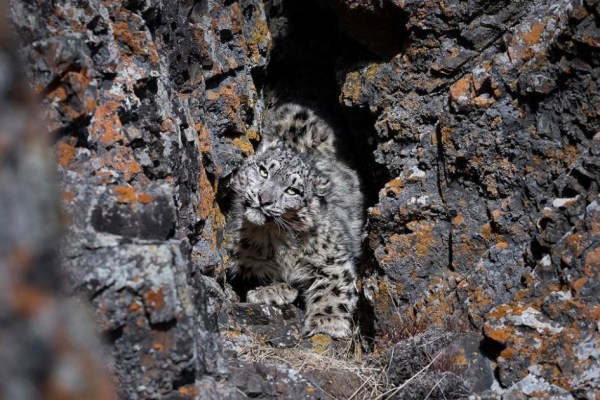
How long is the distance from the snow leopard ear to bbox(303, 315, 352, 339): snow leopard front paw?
1199 millimetres

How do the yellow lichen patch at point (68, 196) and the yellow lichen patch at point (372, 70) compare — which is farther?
the yellow lichen patch at point (372, 70)

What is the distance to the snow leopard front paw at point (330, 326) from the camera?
670cm

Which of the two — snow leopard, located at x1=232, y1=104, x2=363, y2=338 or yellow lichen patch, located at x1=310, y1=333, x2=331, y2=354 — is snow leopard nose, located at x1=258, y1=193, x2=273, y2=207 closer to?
snow leopard, located at x1=232, y1=104, x2=363, y2=338

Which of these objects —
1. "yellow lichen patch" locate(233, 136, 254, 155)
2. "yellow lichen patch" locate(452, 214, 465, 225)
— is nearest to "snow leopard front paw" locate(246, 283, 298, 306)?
"yellow lichen patch" locate(233, 136, 254, 155)

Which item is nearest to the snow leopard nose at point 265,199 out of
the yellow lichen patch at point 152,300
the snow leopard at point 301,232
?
the snow leopard at point 301,232

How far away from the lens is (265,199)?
6.86 m

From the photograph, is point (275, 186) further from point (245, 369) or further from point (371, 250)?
point (245, 369)

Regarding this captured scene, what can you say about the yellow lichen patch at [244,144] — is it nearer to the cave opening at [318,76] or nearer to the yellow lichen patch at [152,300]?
the cave opening at [318,76]

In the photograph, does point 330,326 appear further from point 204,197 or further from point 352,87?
Answer: point 352,87

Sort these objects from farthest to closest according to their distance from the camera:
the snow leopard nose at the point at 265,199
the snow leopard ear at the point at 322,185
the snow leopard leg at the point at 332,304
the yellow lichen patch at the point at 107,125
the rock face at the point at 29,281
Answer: the snow leopard ear at the point at 322,185
the snow leopard nose at the point at 265,199
the snow leopard leg at the point at 332,304
the yellow lichen patch at the point at 107,125
the rock face at the point at 29,281

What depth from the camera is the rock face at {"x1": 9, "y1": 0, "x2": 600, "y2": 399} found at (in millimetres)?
3908

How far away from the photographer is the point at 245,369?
4.81 metres

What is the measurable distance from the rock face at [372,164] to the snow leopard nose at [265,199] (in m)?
0.38

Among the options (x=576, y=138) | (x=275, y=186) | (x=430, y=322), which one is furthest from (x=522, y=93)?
(x=275, y=186)
